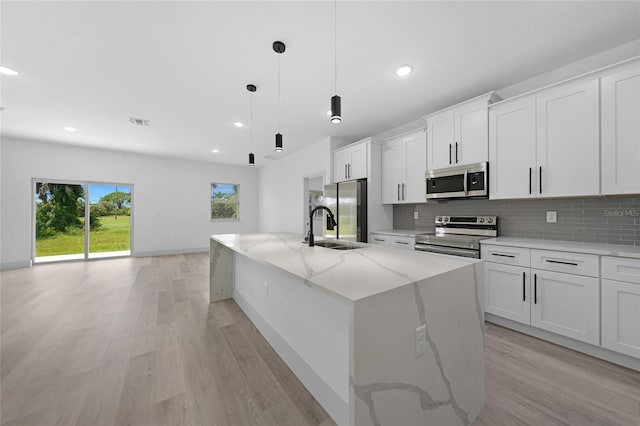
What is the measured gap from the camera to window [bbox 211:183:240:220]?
7422 mm

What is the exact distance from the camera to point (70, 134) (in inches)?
183

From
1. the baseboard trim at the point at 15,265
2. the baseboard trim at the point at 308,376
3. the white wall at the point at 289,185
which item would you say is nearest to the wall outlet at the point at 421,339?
the baseboard trim at the point at 308,376

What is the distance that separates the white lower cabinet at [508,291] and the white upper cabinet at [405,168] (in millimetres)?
1313

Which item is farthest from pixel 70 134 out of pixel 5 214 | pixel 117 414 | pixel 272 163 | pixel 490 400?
pixel 490 400

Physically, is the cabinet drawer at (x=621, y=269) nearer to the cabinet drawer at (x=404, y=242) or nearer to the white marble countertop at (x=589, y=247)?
the white marble countertop at (x=589, y=247)

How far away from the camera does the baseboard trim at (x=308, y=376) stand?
1.38 m

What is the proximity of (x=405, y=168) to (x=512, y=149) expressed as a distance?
136cm

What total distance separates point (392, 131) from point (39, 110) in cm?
550

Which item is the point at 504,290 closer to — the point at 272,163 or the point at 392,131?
the point at 392,131

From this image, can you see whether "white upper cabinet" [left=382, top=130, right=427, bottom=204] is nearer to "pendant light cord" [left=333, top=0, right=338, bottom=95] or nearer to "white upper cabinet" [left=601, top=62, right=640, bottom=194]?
"pendant light cord" [left=333, top=0, right=338, bottom=95]

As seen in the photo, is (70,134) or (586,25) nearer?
(586,25)

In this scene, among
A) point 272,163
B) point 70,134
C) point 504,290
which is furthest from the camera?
point 272,163

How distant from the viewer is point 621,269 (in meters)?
1.82

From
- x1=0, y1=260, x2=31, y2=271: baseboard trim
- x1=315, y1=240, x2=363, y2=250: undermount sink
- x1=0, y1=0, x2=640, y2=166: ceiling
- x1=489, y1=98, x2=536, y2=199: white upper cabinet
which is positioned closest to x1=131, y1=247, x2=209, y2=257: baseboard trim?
x1=0, y1=260, x2=31, y2=271: baseboard trim
